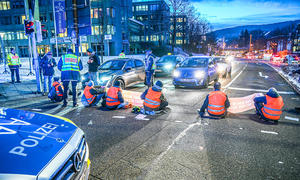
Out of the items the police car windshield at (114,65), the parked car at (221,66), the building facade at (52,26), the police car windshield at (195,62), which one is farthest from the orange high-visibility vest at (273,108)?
the building facade at (52,26)

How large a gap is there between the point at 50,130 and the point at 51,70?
305 inches

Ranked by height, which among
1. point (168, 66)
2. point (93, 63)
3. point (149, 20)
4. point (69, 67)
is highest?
point (149, 20)

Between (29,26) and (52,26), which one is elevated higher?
(52,26)

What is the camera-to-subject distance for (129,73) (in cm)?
980

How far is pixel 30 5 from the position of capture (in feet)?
31.2

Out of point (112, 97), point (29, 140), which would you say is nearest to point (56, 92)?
point (112, 97)

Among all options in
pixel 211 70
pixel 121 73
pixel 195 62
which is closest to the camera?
pixel 121 73

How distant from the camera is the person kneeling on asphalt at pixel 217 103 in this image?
5.47m

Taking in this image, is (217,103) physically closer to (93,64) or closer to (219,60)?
(93,64)

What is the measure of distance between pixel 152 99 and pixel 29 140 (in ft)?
14.0

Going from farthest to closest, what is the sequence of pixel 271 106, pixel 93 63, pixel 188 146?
pixel 93 63, pixel 271 106, pixel 188 146

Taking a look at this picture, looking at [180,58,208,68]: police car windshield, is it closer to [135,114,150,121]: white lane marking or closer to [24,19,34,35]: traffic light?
[135,114,150,121]: white lane marking

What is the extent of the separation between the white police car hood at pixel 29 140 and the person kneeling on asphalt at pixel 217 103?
160 inches

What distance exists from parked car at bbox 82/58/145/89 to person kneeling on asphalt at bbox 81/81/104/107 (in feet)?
4.67
